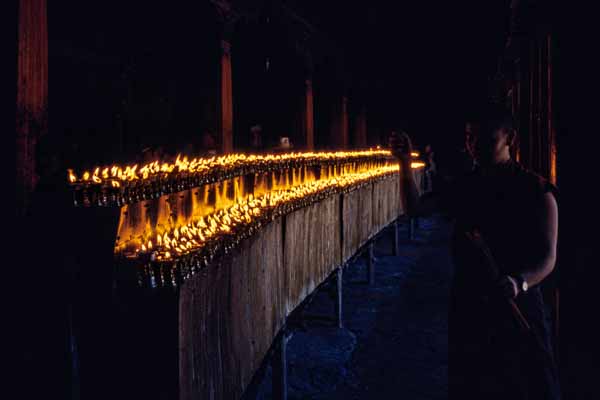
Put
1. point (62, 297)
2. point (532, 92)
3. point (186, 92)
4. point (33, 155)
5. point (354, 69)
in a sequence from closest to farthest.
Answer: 1. point (62, 297)
2. point (33, 155)
3. point (532, 92)
4. point (186, 92)
5. point (354, 69)

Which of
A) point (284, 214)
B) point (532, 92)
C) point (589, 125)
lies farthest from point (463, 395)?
point (532, 92)

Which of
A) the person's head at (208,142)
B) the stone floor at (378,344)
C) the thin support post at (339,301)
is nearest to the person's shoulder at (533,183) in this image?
the stone floor at (378,344)

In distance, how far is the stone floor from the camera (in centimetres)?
591

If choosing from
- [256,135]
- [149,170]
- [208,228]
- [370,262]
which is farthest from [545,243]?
[256,135]

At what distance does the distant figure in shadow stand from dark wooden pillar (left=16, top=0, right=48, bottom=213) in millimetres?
3205

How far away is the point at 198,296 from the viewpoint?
3180 millimetres

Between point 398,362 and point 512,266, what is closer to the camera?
point 512,266

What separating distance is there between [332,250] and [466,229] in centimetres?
436

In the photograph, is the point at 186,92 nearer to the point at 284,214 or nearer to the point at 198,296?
the point at 284,214

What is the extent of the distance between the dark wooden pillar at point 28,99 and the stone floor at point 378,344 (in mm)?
2429

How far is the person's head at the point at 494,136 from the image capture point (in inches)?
127

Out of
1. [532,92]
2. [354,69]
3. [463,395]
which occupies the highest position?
[354,69]

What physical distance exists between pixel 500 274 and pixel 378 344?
14.7ft

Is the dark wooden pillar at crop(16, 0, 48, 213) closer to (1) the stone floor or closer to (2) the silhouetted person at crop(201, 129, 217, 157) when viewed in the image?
(1) the stone floor
